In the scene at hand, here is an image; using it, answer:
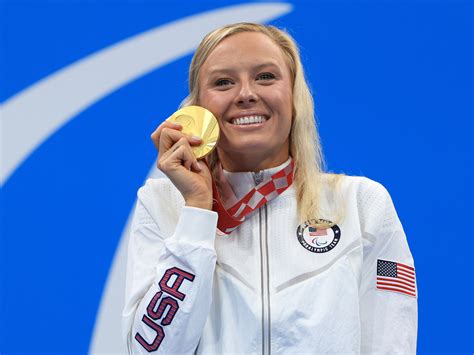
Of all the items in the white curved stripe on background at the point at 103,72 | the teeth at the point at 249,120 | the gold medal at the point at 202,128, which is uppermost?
the white curved stripe on background at the point at 103,72

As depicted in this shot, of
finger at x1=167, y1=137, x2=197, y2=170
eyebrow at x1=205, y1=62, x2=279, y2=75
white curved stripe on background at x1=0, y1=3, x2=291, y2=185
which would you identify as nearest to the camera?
finger at x1=167, y1=137, x2=197, y2=170

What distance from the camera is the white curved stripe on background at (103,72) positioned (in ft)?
9.83

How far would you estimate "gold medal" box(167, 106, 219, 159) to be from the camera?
5.98 ft

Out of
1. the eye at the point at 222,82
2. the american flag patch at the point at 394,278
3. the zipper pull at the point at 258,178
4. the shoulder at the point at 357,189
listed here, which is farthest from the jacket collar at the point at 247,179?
the american flag patch at the point at 394,278

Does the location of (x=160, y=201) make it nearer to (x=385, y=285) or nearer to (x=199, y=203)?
(x=199, y=203)

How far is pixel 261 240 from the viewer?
181cm

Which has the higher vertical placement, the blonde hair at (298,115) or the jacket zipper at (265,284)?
the blonde hair at (298,115)

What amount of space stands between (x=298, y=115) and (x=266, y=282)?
0.47 m

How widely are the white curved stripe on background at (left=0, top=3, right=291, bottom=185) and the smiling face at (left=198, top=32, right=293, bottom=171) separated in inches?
42.9

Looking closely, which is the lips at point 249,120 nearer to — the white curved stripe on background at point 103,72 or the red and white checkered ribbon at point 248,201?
the red and white checkered ribbon at point 248,201

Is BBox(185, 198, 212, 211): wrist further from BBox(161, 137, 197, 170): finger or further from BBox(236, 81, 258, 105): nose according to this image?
BBox(236, 81, 258, 105): nose

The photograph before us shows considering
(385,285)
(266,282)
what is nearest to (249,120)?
(266,282)

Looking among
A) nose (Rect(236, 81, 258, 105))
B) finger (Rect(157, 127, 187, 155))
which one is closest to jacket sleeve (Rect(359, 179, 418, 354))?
nose (Rect(236, 81, 258, 105))

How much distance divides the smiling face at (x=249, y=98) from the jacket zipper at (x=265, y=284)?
161mm
